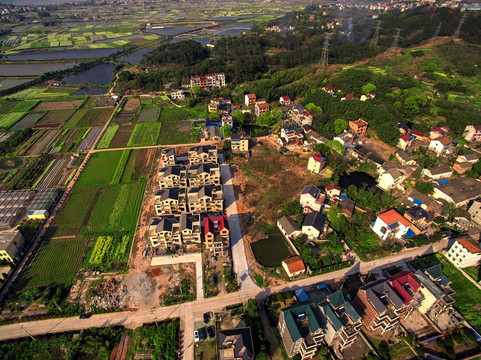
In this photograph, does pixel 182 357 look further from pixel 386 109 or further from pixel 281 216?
pixel 386 109

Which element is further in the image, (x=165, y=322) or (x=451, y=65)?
(x=451, y=65)

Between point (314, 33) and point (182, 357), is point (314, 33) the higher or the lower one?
the higher one

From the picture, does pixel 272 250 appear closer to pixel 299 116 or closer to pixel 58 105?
pixel 299 116

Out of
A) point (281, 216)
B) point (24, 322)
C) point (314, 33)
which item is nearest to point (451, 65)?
point (314, 33)

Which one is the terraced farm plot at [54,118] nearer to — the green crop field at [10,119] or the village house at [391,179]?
the green crop field at [10,119]

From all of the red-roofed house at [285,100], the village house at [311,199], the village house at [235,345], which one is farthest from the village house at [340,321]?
the red-roofed house at [285,100]

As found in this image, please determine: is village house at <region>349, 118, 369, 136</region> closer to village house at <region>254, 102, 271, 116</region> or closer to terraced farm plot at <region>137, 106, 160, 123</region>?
village house at <region>254, 102, 271, 116</region>
